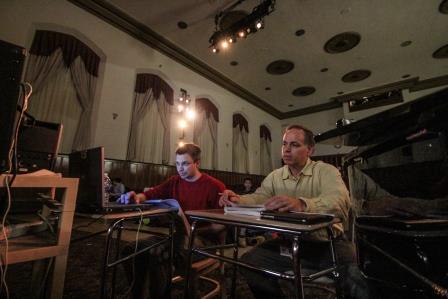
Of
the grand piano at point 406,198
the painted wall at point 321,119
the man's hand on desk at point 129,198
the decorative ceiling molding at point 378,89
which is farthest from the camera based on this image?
the painted wall at point 321,119

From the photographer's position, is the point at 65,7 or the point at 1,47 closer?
the point at 1,47

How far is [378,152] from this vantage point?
117cm

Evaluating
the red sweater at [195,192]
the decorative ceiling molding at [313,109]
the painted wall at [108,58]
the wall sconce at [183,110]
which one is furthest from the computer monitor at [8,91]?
the decorative ceiling molding at [313,109]

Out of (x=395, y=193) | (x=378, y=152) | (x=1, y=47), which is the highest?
(x=1, y=47)

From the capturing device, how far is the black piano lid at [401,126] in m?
0.74

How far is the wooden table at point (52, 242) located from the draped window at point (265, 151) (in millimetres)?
8346

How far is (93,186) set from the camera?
3.81 ft

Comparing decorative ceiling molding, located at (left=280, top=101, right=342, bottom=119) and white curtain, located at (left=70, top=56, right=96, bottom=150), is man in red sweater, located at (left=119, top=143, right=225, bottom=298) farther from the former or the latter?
decorative ceiling molding, located at (left=280, top=101, right=342, bottom=119)

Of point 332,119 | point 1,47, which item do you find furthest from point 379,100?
point 1,47

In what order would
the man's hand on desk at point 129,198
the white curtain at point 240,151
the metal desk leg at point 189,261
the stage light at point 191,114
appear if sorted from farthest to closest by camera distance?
the white curtain at point 240,151 → the stage light at point 191,114 → the man's hand on desk at point 129,198 → the metal desk leg at point 189,261

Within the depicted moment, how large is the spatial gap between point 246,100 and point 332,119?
12.2ft

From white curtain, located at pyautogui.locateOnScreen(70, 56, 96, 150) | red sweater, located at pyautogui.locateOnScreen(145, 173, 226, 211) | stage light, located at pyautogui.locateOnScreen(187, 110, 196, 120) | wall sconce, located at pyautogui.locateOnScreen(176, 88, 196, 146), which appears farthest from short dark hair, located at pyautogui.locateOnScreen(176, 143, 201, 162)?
stage light, located at pyautogui.locateOnScreen(187, 110, 196, 120)

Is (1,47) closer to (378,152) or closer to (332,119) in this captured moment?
(378,152)

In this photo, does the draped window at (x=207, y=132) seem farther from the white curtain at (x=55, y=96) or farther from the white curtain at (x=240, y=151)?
the white curtain at (x=55, y=96)
